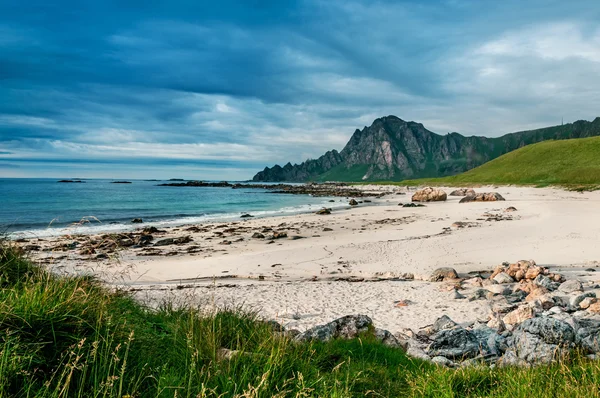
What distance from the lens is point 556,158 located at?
398 ft

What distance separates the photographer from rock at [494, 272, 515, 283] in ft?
45.5

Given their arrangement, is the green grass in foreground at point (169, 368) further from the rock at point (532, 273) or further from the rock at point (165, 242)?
the rock at point (165, 242)

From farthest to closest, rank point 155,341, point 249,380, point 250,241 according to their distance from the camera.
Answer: point 250,241, point 155,341, point 249,380

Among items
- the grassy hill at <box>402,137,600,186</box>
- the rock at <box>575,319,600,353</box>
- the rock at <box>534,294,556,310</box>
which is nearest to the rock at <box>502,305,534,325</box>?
the rock at <box>534,294,556,310</box>

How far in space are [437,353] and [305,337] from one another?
254cm

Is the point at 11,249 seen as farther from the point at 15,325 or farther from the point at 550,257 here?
the point at 550,257

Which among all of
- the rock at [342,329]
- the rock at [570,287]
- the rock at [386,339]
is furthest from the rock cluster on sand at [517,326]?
the rock at [342,329]

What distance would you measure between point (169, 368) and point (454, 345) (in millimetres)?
5633

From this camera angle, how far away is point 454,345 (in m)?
7.30

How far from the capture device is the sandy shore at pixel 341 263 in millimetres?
11711

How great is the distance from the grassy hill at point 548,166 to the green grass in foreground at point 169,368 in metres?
102

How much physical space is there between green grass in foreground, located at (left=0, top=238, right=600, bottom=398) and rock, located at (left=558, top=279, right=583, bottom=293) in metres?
9.22

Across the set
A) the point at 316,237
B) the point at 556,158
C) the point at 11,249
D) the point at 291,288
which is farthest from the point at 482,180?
the point at 11,249

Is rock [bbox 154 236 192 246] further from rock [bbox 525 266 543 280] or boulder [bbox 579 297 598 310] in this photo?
boulder [bbox 579 297 598 310]
